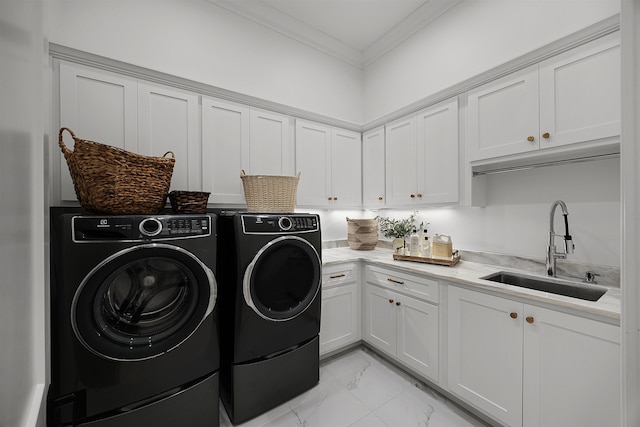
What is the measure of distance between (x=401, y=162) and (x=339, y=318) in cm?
156

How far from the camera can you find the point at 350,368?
2201mm

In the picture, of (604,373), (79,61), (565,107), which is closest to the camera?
(604,373)

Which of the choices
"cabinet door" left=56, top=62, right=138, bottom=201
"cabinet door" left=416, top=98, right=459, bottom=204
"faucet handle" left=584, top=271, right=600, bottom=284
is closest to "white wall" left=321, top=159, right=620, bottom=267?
"faucet handle" left=584, top=271, right=600, bottom=284

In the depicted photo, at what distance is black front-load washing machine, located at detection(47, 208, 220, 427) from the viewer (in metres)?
1.15

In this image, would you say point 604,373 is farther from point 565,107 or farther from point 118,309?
point 118,309

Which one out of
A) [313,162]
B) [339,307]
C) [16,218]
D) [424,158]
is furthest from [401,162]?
[16,218]

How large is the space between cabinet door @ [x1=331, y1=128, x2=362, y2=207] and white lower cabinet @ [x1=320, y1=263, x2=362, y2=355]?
79 cm

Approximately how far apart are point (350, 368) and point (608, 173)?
2228 mm

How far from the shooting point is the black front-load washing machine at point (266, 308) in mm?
1580

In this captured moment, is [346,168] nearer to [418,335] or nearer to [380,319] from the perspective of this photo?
[380,319]

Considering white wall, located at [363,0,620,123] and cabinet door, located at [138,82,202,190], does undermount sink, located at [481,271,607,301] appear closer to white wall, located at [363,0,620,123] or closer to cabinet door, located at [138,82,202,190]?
white wall, located at [363,0,620,123]

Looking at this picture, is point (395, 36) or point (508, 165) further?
point (395, 36)

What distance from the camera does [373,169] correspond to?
114 inches

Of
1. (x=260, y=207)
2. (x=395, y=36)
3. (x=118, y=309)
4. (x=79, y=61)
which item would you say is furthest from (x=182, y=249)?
(x=395, y=36)
